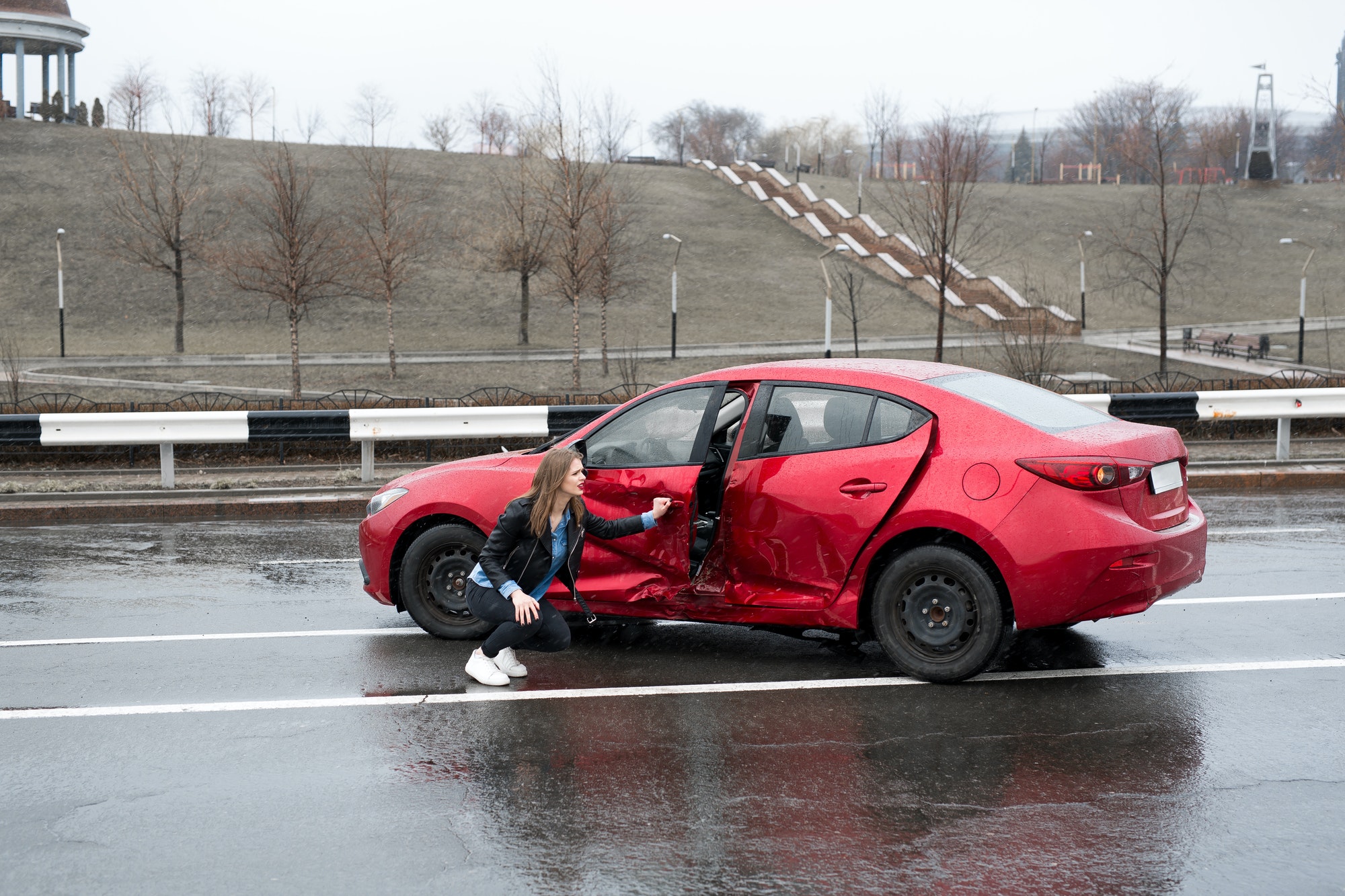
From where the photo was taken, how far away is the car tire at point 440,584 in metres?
6.93

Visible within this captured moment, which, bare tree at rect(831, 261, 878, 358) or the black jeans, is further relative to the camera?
bare tree at rect(831, 261, 878, 358)

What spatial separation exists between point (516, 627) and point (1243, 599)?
4721mm

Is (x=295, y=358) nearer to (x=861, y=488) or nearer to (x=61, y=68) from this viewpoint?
(x=861, y=488)

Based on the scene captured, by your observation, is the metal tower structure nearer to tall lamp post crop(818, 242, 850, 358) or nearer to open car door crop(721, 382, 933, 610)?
tall lamp post crop(818, 242, 850, 358)

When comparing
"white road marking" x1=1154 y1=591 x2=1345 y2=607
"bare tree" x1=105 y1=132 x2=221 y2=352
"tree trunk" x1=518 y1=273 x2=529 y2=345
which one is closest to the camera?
"white road marking" x1=1154 y1=591 x2=1345 y2=607

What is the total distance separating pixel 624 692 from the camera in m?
5.89

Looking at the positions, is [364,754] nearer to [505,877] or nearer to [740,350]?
[505,877]

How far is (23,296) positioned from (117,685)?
157 ft

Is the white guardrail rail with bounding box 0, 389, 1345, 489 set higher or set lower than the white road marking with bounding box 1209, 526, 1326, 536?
higher

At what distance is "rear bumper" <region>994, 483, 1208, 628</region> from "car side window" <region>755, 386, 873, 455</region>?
3.14ft

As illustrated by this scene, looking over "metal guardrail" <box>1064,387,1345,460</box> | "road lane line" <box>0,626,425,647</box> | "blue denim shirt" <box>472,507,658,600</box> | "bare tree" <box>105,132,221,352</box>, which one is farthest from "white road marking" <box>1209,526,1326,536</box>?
"bare tree" <box>105,132,221,352</box>

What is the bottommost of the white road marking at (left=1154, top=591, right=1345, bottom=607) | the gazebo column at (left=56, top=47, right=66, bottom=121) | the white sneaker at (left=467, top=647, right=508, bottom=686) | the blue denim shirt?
the white sneaker at (left=467, top=647, right=508, bottom=686)

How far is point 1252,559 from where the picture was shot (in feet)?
28.7

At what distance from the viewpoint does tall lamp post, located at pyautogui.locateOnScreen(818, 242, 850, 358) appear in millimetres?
36094
